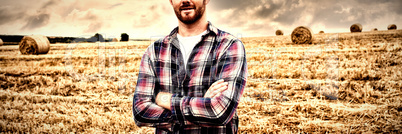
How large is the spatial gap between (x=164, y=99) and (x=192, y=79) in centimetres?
26

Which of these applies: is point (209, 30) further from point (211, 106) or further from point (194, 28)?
point (211, 106)

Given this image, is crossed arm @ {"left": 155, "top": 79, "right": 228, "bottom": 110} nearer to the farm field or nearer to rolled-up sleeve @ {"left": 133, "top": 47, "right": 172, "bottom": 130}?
rolled-up sleeve @ {"left": 133, "top": 47, "right": 172, "bottom": 130}

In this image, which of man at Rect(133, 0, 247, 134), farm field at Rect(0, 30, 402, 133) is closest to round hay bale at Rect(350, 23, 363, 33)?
farm field at Rect(0, 30, 402, 133)

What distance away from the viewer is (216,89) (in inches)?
72.3

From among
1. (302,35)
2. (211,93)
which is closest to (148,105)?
(211,93)

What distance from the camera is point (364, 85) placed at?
20.2 feet

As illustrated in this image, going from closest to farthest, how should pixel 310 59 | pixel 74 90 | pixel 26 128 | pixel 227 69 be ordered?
pixel 227 69 → pixel 26 128 → pixel 74 90 → pixel 310 59

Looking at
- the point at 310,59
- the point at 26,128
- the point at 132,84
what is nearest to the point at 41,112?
the point at 26,128

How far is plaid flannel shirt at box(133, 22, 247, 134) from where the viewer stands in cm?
179

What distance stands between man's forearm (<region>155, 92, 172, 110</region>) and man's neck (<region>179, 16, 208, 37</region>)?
0.50 m

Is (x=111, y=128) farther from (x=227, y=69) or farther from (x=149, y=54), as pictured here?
(x=227, y=69)

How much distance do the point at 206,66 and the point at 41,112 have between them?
4.32 m

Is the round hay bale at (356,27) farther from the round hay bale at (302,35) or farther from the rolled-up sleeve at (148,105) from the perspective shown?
the rolled-up sleeve at (148,105)

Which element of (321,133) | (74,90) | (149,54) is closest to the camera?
(149,54)
